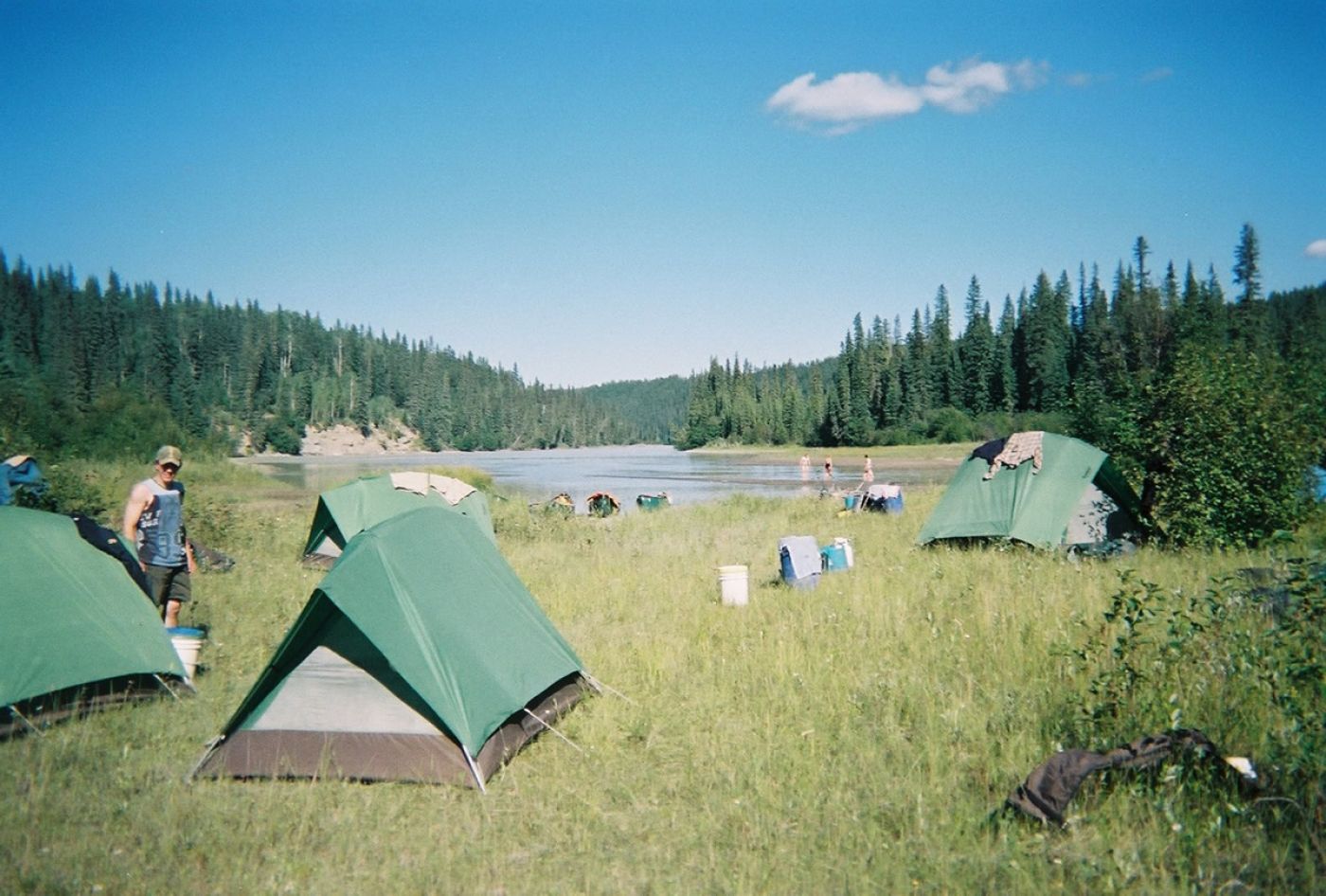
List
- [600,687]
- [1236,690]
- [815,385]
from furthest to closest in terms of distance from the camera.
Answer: [815,385] → [600,687] → [1236,690]

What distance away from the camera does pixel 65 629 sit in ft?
20.2

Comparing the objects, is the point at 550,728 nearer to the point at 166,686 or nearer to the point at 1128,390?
the point at 166,686

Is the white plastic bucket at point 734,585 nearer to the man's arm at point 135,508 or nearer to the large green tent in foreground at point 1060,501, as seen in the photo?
the large green tent in foreground at point 1060,501

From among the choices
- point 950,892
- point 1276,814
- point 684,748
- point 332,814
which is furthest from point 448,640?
point 1276,814

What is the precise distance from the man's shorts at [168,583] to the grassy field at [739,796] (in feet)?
2.19

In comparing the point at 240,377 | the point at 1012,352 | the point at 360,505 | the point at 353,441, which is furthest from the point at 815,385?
the point at 360,505

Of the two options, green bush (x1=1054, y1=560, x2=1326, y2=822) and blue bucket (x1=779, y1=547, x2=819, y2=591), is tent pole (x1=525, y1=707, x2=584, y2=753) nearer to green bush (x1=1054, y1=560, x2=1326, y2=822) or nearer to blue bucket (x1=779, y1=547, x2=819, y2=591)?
green bush (x1=1054, y1=560, x2=1326, y2=822)

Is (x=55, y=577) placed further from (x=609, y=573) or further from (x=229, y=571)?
(x=609, y=573)

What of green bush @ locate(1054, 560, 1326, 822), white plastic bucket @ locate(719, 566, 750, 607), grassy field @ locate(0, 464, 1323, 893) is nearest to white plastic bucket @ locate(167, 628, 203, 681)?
grassy field @ locate(0, 464, 1323, 893)

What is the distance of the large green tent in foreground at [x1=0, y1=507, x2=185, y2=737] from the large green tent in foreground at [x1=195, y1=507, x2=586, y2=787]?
66.8 inches

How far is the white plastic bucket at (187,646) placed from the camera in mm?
7016

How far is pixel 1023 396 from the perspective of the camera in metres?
83.6

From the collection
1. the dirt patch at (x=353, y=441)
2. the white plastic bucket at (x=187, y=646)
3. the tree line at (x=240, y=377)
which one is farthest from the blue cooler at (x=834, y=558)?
the dirt patch at (x=353, y=441)

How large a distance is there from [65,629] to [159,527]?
1.72 metres
